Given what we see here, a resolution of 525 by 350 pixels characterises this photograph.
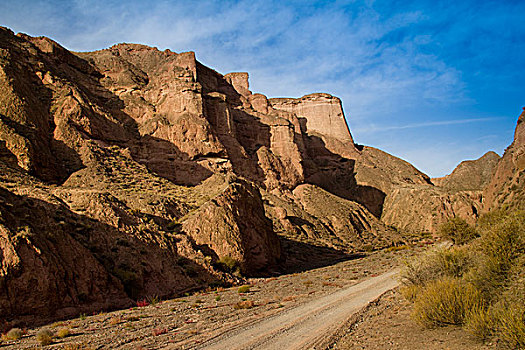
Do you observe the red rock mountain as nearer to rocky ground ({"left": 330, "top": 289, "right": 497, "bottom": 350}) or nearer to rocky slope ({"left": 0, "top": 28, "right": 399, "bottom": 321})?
rocky slope ({"left": 0, "top": 28, "right": 399, "bottom": 321})

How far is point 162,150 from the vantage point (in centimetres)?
4956

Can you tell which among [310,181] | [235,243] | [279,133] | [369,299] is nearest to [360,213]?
[310,181]

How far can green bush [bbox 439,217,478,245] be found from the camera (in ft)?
115

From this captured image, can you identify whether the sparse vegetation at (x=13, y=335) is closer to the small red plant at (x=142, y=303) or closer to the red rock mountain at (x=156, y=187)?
the red rock mountain at (x=156, y=187)

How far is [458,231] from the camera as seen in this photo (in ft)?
124

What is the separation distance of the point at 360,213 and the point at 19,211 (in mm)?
57556

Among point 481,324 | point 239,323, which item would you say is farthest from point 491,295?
point 239,323

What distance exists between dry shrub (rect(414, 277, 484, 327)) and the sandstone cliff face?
12.9 meters

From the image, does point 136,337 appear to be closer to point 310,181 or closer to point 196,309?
point 196,309

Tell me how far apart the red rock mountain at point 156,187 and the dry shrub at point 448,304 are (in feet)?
42.8

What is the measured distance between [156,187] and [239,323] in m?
26.2

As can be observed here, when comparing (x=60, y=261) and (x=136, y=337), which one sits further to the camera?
(x=60, y=261)

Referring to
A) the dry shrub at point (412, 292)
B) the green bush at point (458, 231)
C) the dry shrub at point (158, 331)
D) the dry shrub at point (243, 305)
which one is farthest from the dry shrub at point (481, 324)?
the green bush at point (458, 231)

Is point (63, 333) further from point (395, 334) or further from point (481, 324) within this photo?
point (481, 324)
